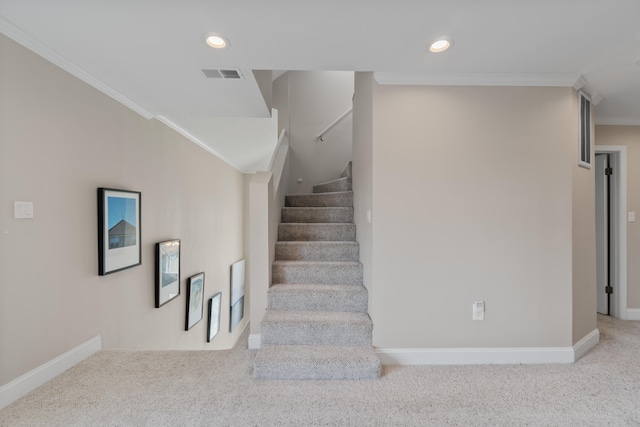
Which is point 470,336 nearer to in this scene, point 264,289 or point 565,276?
point 565,276

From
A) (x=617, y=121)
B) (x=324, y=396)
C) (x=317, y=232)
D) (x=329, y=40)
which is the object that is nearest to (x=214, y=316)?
(x=317, y=232)

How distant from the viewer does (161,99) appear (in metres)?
2.50

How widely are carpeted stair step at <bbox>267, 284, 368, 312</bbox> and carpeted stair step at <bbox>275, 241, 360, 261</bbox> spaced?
48 cm

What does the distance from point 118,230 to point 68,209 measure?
1.37 ft

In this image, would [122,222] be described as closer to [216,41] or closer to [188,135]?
[188,135]

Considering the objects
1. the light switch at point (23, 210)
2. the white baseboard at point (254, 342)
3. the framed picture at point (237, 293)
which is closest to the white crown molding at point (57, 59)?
the light switch at point (23, 210)

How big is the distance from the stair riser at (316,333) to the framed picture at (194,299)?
1.73 m

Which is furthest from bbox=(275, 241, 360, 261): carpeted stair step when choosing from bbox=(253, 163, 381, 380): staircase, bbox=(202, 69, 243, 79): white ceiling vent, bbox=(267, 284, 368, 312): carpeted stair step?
bbox=(202, 69, 243, 79): white ceiling vent

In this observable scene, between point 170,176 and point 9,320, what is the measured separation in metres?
1.83

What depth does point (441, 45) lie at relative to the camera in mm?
1770

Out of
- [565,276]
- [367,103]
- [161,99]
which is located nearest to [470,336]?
[565,276]

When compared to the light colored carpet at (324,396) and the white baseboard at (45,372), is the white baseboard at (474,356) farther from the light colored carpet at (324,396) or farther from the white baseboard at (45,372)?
the white baseboard at (45,372)

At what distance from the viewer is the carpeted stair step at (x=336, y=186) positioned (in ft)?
11.8

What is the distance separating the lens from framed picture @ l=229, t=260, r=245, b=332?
201 inches
